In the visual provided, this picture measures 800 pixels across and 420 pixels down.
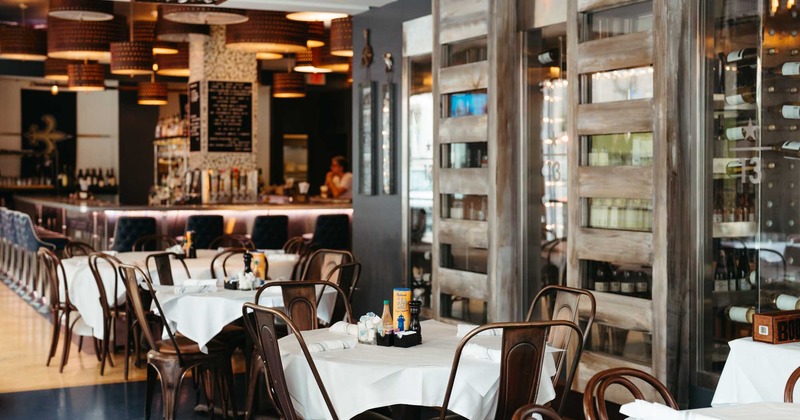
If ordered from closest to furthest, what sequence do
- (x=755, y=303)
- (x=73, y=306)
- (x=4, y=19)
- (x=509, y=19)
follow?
1. (x=755, y=303)
2. (x=509, y=19)
3. (x=73, y=306)
4. (x=4, y=19)

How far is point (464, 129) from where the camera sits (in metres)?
7.60

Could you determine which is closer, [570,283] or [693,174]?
[693,174]

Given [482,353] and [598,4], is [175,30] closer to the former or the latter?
[598,4]

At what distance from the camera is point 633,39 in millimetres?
5883

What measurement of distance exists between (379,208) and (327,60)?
429 cm

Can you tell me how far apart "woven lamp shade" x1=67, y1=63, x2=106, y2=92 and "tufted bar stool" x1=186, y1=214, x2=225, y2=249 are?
406cm

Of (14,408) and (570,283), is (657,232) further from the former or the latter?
(14,408)

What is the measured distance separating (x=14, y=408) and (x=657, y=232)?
14.1 feet

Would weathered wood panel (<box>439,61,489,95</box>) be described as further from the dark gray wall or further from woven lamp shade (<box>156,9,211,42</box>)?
woven lamp shade (<box>156,9,211,42</box>)

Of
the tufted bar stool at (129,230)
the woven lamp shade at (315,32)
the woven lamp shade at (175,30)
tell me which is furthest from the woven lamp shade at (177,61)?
the tufted bar stool at (129,230)

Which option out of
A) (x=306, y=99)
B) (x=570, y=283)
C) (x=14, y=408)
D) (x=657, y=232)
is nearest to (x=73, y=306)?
(x=14, y=408)

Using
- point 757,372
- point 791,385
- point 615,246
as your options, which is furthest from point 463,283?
A: point 791,385

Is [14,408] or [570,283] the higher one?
[570,283]

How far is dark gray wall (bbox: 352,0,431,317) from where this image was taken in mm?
8734
